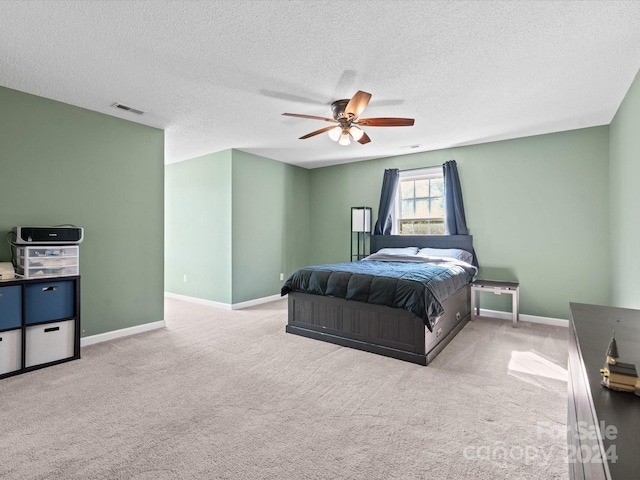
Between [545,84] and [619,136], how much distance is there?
1314mm

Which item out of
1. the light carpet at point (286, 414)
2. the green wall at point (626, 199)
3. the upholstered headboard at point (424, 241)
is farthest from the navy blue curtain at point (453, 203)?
the light carpet at point (286, 414)

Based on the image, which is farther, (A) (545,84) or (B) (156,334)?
(B) (156,334)

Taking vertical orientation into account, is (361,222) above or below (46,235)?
above

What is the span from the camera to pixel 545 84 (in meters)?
2.96

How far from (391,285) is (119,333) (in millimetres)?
3146

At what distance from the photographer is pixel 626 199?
125 inches

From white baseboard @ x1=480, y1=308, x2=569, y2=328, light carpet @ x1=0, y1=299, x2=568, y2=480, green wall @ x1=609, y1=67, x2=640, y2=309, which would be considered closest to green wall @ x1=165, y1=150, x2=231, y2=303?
light carpet @ x1=0, y1=299, x2=568, y2=480

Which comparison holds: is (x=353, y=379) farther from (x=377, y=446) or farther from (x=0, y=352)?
(x=0, y=352)

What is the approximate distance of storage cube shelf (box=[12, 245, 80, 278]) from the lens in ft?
9.58

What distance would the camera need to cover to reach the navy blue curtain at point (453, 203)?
16.3ft

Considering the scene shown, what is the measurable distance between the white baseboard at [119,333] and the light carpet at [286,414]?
12cm

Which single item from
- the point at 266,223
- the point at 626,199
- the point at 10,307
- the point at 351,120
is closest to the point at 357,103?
the point at 351,120

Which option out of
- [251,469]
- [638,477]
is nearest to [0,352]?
[251,469]

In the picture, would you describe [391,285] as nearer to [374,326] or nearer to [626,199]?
[374,326]
